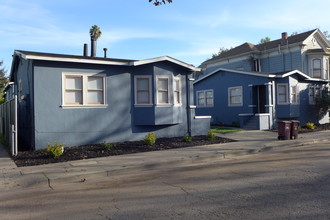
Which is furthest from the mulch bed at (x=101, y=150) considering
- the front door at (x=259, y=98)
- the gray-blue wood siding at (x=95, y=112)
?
the front door at (x=259, y=98)

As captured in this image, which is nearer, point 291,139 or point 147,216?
point 147,216

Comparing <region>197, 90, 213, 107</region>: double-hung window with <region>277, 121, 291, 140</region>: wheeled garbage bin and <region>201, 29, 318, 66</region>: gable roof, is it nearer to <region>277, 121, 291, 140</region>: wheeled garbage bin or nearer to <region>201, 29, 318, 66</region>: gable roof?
<region>201, 29, 318, 66</region>: gable roof

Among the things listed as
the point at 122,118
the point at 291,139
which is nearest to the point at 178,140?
the point at 122,118

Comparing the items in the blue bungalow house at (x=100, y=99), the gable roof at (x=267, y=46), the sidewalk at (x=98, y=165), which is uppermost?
the gable roof at (x=267, y=46)

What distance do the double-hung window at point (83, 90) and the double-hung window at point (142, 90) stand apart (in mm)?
1625

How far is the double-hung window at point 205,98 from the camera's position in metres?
25.2

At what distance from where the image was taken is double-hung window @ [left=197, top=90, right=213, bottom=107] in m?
25.2

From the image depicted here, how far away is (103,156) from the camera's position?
11.0 meters

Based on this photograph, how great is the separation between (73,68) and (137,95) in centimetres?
318

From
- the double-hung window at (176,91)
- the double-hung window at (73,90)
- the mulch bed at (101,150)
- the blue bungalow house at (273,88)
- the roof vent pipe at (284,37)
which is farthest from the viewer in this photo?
the roof vent pipe at (284,37)

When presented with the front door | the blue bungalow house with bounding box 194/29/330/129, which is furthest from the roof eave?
the front door

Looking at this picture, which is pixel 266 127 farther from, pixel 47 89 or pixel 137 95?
pixel 47 89

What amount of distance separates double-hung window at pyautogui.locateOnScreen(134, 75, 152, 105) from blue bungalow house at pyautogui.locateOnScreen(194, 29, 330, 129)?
870 centimetres

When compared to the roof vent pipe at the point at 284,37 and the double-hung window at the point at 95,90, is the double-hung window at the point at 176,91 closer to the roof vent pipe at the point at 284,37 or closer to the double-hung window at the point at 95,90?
the double-hung window at the point at 95,90
